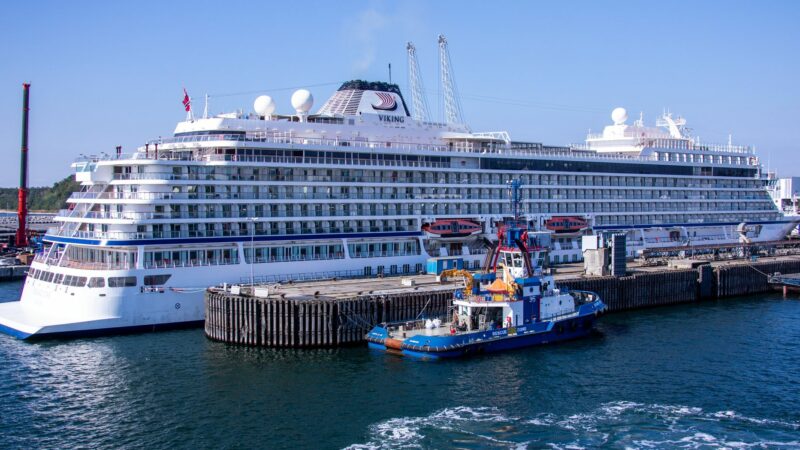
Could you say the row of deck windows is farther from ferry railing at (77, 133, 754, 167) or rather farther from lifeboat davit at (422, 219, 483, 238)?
lifeboat davit at (422, 219, 483, 238)

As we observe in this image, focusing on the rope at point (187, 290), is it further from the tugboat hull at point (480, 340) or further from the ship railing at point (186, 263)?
the tugboat hull at point (480, 340)

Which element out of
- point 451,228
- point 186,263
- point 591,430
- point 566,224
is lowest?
point 591,430

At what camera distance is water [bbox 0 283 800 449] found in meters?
35.3

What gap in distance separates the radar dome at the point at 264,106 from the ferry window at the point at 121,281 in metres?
19.4

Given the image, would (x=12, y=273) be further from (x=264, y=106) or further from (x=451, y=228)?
(x=451, y=228)

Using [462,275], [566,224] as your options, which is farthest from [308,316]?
[566,224]

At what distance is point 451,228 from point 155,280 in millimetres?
27353

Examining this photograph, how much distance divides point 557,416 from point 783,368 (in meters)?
17.3

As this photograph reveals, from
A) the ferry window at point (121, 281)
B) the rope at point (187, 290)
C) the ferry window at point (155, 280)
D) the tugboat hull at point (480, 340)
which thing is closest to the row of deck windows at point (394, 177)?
the ferry window at point (155, 280)

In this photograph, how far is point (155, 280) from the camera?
180 ft

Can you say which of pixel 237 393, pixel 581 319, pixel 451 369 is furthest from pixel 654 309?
pixel 237 393

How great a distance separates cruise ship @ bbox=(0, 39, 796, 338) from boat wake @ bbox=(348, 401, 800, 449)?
25.4 m

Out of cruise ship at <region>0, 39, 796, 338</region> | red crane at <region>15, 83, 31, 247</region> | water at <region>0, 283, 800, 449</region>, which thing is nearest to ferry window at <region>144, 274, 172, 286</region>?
cruise ship at <region>0, 39, 796, 338</region>

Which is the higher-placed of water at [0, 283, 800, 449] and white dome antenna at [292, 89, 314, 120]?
white dome antenna at [292, 89, 314, 120]
